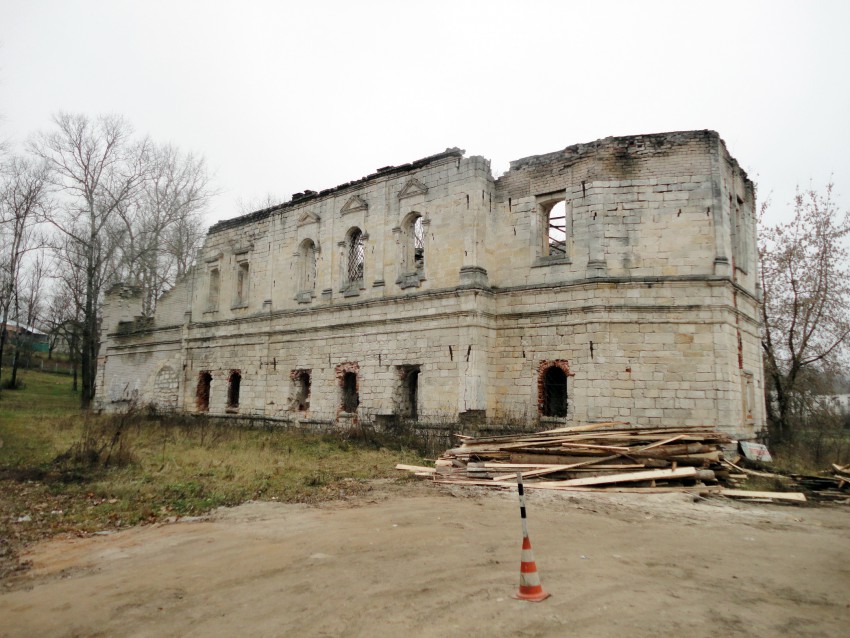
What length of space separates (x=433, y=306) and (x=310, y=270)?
6684 mm

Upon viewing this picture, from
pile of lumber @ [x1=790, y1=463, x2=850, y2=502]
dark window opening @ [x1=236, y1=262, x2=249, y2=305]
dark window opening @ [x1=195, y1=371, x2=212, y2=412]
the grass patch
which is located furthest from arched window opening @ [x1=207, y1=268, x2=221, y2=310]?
pile of lumber @ [x1=790, y1=463, x2=850, y2=502]

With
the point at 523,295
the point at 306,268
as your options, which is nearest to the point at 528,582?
the point at 523,295

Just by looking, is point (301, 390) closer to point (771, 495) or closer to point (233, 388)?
point (233, 388)

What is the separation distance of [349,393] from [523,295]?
22.9 feet

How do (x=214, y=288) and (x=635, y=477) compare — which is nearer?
(x=635, y=477)

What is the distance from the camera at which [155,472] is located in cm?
1145

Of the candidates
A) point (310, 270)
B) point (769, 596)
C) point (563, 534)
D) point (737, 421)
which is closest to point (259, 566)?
point (563, 534)

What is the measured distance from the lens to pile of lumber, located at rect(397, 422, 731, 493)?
33.4ft

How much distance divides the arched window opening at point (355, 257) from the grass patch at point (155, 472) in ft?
18.4

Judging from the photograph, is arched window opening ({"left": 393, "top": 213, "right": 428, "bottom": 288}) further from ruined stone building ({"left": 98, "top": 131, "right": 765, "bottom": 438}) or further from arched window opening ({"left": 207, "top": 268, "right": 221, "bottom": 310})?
arched window opening ({"left": 207, "top": 268, "right": 221, "bottom": 310})

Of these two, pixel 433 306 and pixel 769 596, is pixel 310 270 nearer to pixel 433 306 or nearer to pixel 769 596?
pixel 433 306

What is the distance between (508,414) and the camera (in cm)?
1580

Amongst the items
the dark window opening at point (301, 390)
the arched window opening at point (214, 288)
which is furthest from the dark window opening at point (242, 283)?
the dark window opening at point (301, 390)

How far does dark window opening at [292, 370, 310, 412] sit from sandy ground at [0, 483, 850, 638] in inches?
469
